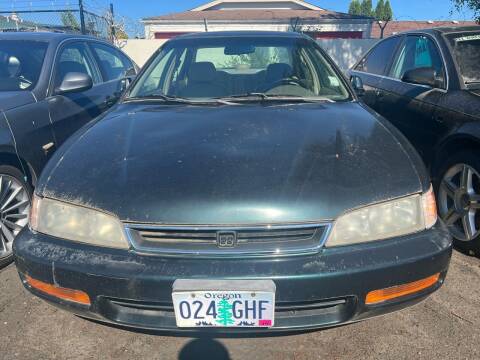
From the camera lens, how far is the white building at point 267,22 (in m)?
21.7

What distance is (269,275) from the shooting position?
1.58 meters

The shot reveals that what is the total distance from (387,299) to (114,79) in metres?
4.09

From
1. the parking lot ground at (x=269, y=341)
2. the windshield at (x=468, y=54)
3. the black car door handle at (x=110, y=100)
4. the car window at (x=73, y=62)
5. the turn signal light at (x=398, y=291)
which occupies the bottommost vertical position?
the parking lot ground at (x=269, y=341)

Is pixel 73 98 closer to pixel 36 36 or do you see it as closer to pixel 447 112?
pixel 36 36

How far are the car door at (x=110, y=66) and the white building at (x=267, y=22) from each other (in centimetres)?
1660

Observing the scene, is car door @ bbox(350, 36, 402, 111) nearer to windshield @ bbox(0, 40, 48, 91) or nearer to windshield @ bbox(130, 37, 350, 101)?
windshield @ bbox(130, 37, 350, 101)

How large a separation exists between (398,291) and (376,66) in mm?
3751

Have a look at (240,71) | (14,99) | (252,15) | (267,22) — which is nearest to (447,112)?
(240,71)

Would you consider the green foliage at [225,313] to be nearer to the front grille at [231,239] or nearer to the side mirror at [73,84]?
the front grille at [231,239]

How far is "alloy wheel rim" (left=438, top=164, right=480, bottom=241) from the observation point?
9.43ft

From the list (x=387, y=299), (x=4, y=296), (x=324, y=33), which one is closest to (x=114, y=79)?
(x=4, y=296)

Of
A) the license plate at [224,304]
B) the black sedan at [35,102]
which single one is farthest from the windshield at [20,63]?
the license plate at [224,304]

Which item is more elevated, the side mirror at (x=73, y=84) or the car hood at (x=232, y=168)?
the side mirror at (x=73, y=84)

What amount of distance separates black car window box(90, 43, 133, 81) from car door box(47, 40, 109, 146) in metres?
0.18
